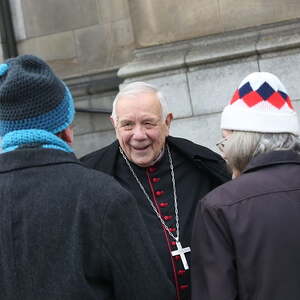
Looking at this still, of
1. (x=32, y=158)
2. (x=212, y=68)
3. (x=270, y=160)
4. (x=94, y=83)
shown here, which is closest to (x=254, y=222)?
(x=270, y=160)

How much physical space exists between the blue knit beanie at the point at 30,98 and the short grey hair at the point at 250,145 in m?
0.66

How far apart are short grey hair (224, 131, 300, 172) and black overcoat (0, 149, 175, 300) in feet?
1.72

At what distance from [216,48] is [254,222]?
346 cm

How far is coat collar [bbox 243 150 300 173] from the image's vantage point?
2133 mm

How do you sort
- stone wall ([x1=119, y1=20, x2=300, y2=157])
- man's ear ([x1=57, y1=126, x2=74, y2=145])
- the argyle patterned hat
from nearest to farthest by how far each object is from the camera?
man's ear ([x1=57, y1=126, x2=74, y2=145]) < the argyle patterned hat < stone wall ([x1=119, y1=20, x2=300, y2=157])

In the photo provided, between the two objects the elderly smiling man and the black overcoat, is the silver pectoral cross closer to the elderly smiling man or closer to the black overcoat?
the elderly smiling man

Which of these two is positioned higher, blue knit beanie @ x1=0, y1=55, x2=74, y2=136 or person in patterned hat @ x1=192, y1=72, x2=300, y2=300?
blue knit beanie @ x1=0, y1=55, x2=74, y2=136

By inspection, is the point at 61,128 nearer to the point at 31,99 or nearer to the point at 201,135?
the point at 31,99

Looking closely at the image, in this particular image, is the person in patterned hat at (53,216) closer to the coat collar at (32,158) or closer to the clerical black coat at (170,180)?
the coat collar at (32,158)

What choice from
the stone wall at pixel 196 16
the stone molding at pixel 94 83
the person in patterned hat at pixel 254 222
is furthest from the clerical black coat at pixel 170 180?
the stone molding at pixel 94 83

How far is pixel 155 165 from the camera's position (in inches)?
121

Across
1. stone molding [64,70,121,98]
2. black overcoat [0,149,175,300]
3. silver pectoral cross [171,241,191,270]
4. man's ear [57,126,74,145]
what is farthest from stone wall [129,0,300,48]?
black overcoat [0,149,175,300]

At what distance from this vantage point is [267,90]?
232cm

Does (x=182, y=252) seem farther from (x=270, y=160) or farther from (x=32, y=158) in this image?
(x=32, y=158)
